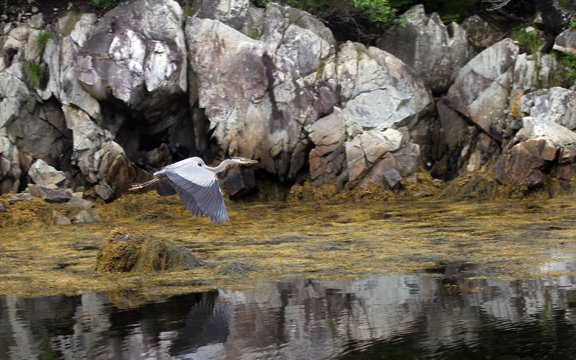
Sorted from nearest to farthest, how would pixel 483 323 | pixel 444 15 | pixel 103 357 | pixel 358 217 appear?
pixel 103 357 → pixel 483 323 → pixel 358 217 → pixel 444 15

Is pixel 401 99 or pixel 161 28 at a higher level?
pixel 161 28

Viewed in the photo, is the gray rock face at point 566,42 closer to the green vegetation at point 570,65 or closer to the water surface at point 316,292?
the green vegetation at point 570,65

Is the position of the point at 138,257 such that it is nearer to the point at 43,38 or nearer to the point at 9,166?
the point at 9,166

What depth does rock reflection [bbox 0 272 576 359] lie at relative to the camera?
682 cm

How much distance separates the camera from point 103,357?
684 cm

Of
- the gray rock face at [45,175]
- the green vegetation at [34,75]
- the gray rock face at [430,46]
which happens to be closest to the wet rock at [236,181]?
the gray rock face at [45,175]

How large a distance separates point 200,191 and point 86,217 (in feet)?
13.9

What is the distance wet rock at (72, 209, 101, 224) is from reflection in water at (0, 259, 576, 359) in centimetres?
643

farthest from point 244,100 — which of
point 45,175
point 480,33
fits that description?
point 480,33

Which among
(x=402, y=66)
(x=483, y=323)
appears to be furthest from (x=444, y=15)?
(x=483, y=323)

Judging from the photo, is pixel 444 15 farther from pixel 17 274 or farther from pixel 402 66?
pixel 17 274

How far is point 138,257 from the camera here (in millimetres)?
10453

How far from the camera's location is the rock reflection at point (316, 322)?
682cm

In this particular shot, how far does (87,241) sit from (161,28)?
683 cm
